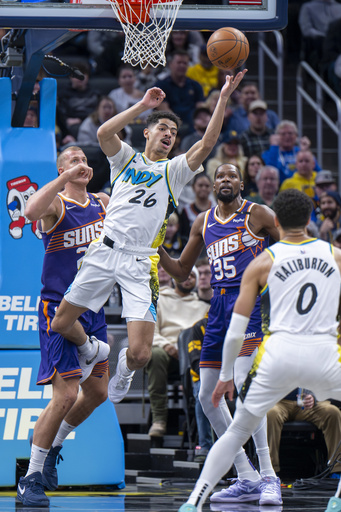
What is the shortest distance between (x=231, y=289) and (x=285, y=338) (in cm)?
206

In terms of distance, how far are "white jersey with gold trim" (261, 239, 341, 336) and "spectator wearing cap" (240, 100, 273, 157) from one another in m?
8.82

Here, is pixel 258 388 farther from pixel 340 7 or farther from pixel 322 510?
pixel 340 7

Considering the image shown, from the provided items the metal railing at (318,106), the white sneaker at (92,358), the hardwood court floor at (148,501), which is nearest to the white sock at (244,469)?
the hardwood court floor at (148,501)

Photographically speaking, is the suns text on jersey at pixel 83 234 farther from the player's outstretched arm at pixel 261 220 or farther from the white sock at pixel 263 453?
the white sock at pixel 263 453

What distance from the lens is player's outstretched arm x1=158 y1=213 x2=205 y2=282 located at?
7.78m

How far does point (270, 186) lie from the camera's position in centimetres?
1262

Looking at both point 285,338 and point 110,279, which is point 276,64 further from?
point 285,338

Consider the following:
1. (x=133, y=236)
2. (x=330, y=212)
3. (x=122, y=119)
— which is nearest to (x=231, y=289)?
(x=133, y=236)

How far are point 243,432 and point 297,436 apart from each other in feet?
12.7

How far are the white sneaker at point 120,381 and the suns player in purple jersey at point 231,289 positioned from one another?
631mm

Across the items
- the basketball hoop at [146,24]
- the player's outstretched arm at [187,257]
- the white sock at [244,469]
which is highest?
the basketball hoop at [146,24]

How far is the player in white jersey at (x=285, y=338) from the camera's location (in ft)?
17.3

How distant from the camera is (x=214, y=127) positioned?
6629 mm

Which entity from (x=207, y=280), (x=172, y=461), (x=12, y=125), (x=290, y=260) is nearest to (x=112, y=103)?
(x=207, y=280)
